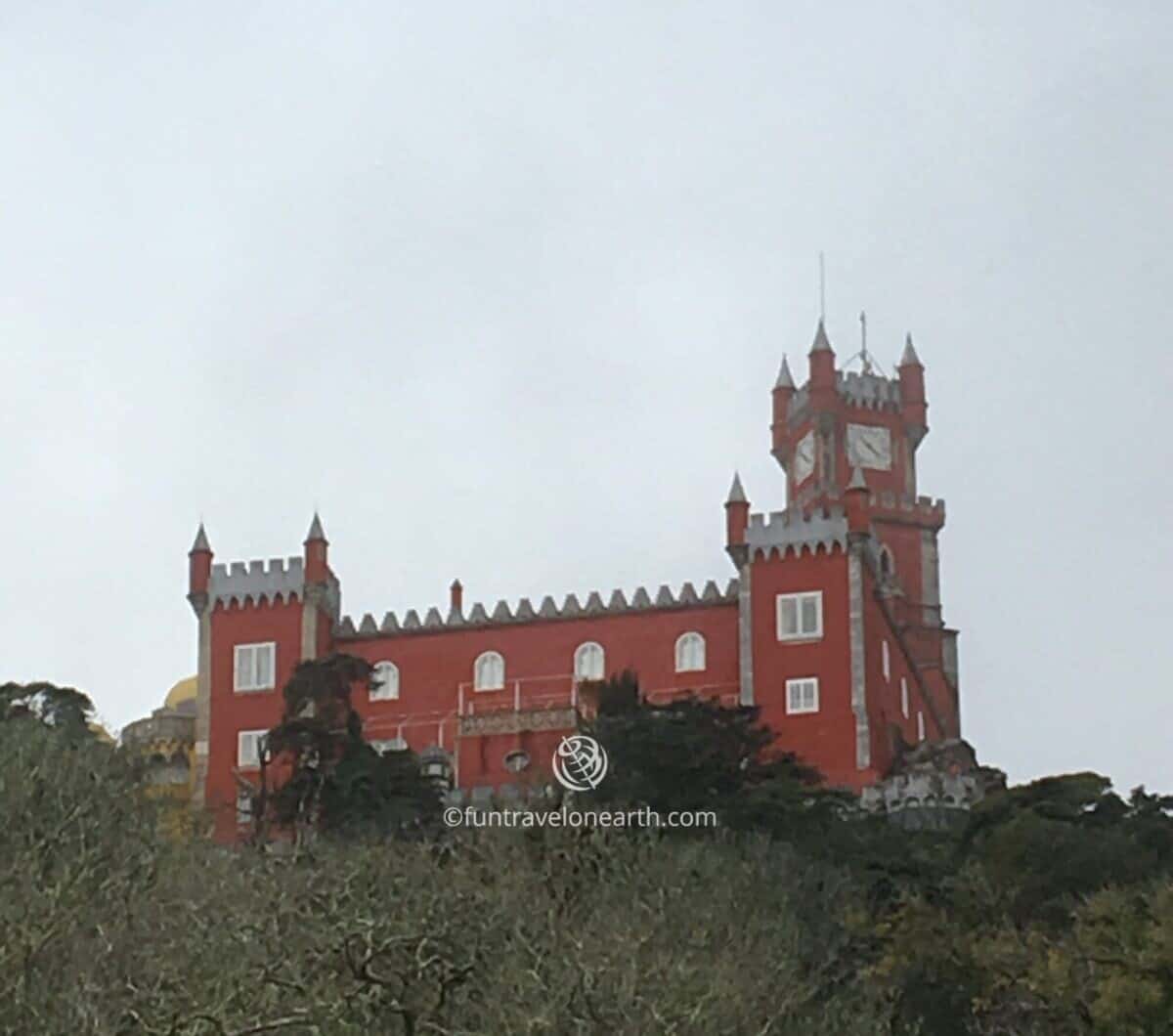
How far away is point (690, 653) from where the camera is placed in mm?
53562

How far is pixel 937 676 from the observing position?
6297 cm

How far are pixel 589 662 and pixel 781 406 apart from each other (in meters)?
16.5

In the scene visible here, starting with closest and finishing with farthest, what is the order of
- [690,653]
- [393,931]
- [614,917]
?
1. [393,931]
2. [614,917]
3. [690,653]

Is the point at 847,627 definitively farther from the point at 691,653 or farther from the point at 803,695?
the point at 691,653

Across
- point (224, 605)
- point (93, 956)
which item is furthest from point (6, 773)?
point (224, 605)

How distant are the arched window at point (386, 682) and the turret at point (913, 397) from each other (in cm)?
1888

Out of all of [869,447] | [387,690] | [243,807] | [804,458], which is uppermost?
[869,447]

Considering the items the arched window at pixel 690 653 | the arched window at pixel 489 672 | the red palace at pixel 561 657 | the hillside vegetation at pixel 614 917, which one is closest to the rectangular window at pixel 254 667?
the red palace at pixel 561 657

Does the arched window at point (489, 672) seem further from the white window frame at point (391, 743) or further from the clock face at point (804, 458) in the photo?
the clock face at point (804, 458)

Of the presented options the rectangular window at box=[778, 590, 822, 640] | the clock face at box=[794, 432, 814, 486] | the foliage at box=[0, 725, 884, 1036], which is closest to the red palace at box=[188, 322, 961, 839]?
the rectangular window at box=[778, 590, 822, 640]

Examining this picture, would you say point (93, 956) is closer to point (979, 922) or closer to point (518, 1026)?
point (518, 1026)

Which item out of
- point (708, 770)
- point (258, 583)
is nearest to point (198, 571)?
point (258, 583)

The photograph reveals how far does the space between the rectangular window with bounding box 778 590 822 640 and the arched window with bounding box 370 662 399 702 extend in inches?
368

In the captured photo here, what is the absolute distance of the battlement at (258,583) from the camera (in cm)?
→ 5603
